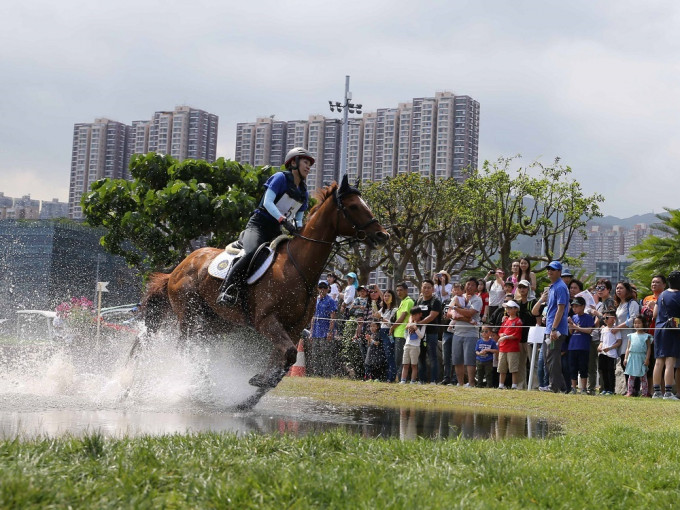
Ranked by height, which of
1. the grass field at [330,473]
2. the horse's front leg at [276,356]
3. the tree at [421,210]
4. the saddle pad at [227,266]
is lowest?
the grass field at [330,473]

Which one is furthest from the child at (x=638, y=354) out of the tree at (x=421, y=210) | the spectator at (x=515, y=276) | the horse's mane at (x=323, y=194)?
the tree at (x=421, y=210)

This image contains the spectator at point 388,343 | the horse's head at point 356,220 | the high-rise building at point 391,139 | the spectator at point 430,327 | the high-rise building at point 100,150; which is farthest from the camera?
the high-rise building at point 100,150

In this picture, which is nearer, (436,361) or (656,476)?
(656,476)

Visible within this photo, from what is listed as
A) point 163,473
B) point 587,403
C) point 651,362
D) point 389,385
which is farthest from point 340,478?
point 651,362

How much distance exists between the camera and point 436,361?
17.7 m

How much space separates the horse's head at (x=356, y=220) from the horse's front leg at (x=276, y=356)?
1.48 meters

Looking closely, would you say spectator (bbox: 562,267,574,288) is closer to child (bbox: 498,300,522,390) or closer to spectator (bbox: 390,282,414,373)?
child (bbox: 498,300,522,390)

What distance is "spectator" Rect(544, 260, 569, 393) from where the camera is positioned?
49.1 feet

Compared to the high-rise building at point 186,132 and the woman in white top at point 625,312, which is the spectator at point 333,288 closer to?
the woman in white top at point 625,312

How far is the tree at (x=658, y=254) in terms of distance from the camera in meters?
34.6

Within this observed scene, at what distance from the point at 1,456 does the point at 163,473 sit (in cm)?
93

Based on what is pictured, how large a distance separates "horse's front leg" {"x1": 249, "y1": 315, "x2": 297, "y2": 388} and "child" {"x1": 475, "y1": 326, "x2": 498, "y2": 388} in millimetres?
7486

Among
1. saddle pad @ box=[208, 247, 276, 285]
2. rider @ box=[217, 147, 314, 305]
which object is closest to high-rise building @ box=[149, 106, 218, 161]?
saddle pad @ box=[208, 247, 276, 285]

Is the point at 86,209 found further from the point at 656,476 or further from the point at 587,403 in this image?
the point at 656,476
